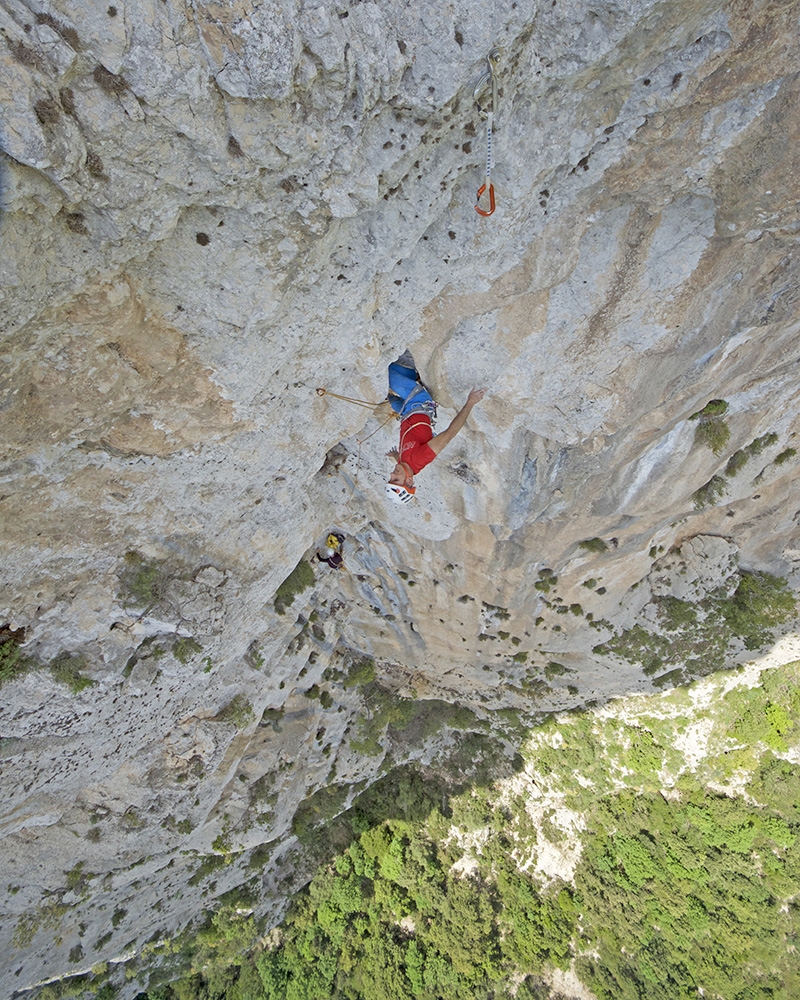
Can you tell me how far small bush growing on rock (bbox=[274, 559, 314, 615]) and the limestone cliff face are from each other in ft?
0.71

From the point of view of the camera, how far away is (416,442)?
228 inches

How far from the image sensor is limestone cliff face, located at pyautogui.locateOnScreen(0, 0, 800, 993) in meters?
3.00

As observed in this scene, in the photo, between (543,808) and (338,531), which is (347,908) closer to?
(543,808)

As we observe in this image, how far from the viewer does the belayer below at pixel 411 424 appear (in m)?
5.60

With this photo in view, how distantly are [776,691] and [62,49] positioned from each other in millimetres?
16398

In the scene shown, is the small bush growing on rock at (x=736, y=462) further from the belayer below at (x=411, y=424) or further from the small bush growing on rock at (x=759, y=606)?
the belayer below at (x=411, y=424)

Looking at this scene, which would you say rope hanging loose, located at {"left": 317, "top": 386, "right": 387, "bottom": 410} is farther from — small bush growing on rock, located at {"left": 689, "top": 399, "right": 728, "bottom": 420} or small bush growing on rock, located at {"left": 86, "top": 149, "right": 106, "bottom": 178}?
small bush growing on rock, located at {"left": 689, "top": 399, "right": 728, "bottom": 420}

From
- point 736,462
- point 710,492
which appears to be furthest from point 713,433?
point 710,492

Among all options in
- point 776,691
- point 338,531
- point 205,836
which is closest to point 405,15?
point 338,531

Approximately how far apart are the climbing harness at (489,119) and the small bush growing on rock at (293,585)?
6.62m

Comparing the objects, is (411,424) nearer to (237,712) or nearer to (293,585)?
(293,585)

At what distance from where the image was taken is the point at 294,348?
5.01 metres

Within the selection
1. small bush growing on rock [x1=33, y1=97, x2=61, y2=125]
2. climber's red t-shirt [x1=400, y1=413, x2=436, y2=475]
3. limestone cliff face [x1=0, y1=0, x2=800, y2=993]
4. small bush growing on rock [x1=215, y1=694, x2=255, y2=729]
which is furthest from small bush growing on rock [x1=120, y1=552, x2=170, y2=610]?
small bush growing on rock [x1=33, y1=97, x2=61, y2=125]

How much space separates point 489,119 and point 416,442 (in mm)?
2975
